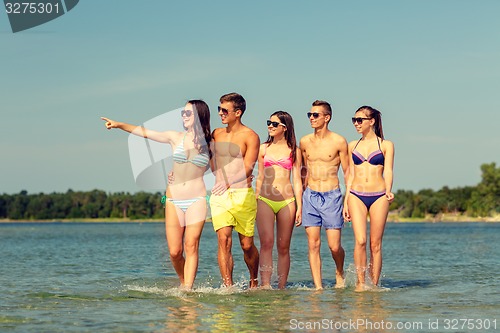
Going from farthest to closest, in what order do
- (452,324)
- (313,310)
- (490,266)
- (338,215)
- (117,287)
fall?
(490,266) → (117,287) → (338,215) → (313,310) → (452,324)

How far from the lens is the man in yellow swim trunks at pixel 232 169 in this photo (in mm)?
11750

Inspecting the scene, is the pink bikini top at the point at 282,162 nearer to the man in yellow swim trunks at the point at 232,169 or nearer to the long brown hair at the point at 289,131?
the long brown hair at the point at 289,131

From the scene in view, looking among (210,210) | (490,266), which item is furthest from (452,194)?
(210,210)

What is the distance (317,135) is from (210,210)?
7.23 ft

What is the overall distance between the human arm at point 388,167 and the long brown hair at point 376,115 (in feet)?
0.78

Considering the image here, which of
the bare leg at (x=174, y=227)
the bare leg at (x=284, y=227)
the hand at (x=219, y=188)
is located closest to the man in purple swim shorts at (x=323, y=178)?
the bare leg at (x=284, y=227)

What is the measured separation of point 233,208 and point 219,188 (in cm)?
36

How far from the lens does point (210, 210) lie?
11.9 metres

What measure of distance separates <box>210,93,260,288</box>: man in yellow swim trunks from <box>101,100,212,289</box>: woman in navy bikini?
0.85 ft

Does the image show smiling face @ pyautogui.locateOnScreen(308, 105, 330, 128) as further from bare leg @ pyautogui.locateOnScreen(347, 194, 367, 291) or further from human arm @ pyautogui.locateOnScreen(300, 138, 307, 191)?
bare leg @ pyautogui.locateOnScreen(347, 194, 367, 291)

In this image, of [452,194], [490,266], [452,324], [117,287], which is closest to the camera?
[452,324]

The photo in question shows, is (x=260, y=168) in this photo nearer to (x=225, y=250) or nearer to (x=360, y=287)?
(x=225, y=250)

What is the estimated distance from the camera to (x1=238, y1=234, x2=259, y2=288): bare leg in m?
12.2

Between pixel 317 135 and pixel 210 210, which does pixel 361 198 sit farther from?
pixel 210 210
